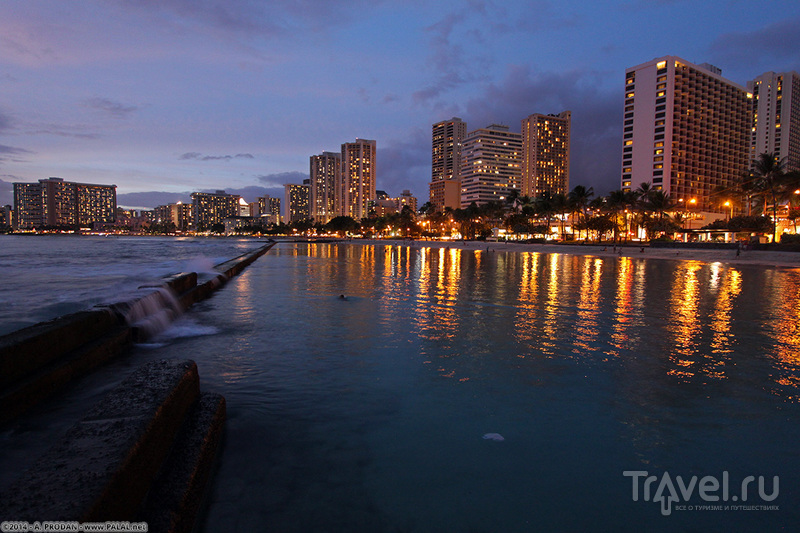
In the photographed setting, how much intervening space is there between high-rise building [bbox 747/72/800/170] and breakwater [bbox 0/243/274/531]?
230729 mm

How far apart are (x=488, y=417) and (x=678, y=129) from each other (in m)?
172

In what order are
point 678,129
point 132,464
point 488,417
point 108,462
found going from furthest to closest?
point 678,129 < point 488,417 < point 132,464 < point 108,462

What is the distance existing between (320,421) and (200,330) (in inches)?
226

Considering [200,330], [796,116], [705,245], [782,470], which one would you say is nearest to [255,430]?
[782,470]

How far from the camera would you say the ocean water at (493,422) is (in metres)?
3.27

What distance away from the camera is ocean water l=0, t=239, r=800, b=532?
10.7 feet

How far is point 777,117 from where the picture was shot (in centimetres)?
17888

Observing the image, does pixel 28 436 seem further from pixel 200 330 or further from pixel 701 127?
pixel 701 127

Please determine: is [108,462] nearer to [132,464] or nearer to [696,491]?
[132,464]

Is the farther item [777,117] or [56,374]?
[777,117]

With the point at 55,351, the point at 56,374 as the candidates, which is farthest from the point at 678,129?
the point at 56,374

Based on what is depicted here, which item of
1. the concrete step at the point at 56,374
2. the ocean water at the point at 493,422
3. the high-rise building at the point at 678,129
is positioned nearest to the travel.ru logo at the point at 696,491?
the ocean water at the point at 493,422

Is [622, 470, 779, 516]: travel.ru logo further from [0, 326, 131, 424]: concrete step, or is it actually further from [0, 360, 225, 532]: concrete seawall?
[0, 326, 131, 424]: concrete step

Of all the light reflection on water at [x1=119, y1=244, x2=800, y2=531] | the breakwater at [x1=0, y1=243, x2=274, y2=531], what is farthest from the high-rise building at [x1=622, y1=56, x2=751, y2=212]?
the breakwater at [x1=0, y1=243, x2=274, y2=531]
